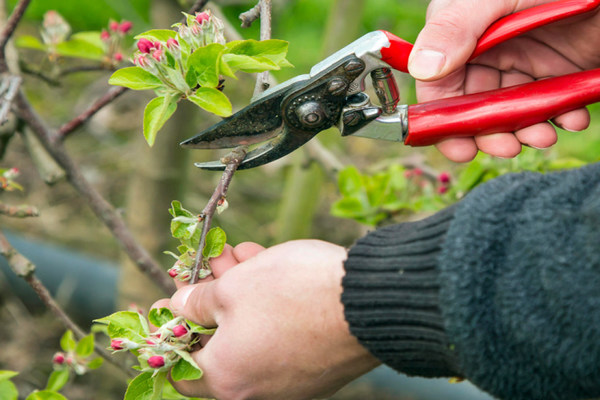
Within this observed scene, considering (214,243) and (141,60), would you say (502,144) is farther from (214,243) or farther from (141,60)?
(141,60)

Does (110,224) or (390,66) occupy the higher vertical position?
(390,66)

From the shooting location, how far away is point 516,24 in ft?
4.78

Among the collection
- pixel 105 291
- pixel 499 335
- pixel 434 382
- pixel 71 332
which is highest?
pixel 499 335

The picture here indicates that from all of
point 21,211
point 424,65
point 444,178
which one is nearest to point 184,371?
point 21,211

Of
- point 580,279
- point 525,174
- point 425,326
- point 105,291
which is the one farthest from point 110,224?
point 105,291

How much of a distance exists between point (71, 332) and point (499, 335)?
1133 mm

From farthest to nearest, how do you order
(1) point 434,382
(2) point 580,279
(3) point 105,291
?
(3) point 105,291, (1) point 434,382, (2) point 580,279

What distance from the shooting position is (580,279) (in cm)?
95

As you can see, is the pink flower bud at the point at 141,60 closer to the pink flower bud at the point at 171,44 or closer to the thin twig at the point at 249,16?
the pink flower bud at the point at 171,44

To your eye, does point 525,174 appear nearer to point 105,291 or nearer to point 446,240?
point 446,240

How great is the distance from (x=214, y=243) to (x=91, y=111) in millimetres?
686

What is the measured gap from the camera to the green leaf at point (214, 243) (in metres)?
1.23

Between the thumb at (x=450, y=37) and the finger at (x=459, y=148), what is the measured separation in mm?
264

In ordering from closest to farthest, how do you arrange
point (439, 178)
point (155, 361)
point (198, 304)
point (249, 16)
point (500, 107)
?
point (155, 361), point (198, 304), point (249, 16), point (500, 107), point (439, 178)
